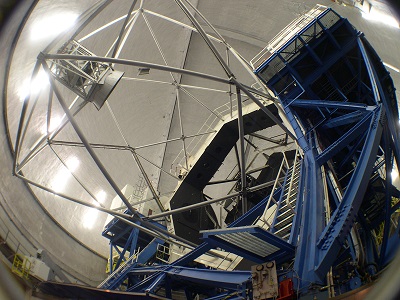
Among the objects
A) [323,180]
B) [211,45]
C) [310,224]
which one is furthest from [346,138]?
[211,45]

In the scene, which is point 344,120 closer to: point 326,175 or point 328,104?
point 328,104

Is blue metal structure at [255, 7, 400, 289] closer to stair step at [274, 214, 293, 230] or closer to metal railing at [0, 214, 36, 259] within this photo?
stair step at [274, 214, 293, 230]

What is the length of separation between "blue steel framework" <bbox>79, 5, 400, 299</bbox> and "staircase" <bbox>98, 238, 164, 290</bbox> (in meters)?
3.37

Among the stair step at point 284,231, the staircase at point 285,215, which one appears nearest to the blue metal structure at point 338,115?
the staircase at point 285,215

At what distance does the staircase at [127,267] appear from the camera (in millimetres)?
23141

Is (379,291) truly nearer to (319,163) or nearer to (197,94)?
(319,163)

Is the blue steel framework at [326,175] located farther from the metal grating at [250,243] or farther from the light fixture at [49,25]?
the light fixture at [49,25]

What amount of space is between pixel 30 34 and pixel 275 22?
655 inches

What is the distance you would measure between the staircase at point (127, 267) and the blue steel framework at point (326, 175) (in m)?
3.37

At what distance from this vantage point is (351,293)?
32.5 feet

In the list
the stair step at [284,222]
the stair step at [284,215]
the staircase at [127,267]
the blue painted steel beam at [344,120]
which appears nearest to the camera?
the stair step at [284,222]

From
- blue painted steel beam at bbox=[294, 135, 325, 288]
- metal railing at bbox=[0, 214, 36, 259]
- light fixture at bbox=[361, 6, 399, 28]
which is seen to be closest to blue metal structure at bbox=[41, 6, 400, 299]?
blue painted steel beam at bbox=[294, 135, 325, 288]

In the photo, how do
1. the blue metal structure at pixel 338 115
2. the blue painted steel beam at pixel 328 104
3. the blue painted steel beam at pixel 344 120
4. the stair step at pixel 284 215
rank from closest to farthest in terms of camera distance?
the blue metal structure at pixel 338 115, the stair step at pixel 284 215, the blue painted steel beam at pixel 328 104, the blue painted steel beam at pixel 344 120

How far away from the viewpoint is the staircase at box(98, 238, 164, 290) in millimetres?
23141
